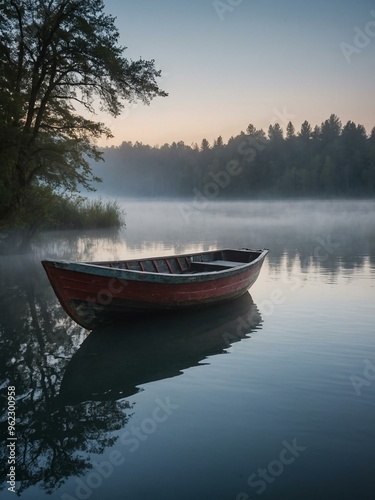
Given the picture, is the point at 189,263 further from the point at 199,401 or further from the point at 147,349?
the point at 199,401

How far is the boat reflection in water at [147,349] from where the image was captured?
734cm

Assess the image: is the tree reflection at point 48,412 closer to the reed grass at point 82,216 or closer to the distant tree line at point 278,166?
the reed grass at point 82,216

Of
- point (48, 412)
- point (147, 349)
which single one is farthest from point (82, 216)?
point (48, 412)

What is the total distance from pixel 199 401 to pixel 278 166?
115 metres

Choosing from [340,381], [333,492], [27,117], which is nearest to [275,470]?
[333,492]

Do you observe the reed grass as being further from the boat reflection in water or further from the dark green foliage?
the boat reflection in water

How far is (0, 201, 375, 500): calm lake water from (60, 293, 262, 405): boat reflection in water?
34mm

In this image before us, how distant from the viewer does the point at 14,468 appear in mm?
5070

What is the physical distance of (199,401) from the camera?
662cm

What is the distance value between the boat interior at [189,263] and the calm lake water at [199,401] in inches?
61.1

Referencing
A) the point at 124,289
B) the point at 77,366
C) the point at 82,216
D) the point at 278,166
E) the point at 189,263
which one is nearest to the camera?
the point at 77,366

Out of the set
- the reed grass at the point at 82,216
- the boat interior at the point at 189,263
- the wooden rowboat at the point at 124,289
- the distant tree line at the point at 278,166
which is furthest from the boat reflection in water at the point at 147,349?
the distant tree line at the point at 278,166

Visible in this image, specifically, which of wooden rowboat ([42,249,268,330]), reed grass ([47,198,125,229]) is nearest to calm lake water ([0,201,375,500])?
wooden rowboat ([42,249,268,330])

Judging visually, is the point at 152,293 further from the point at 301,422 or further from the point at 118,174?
the point at 118,174
